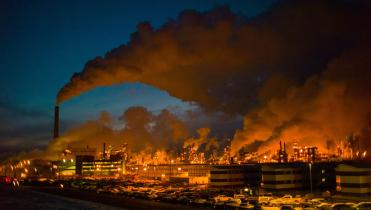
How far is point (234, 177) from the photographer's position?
99.8m

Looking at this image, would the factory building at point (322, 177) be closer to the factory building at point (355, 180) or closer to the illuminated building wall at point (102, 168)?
the factory building at point (355, 180)

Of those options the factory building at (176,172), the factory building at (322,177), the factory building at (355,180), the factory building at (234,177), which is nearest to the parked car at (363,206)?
the factory building at (355,180)

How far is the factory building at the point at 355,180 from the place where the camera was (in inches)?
2566

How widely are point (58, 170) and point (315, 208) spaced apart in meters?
144

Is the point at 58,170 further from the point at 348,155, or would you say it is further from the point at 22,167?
the point at 348,155

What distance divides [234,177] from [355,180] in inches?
1485

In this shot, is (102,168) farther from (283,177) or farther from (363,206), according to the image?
(363,206)

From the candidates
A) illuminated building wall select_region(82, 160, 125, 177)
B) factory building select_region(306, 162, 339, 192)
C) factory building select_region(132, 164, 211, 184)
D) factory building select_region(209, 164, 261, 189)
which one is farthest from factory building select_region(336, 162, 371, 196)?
illuminated building wall select_region(82, 160, 125, 177)

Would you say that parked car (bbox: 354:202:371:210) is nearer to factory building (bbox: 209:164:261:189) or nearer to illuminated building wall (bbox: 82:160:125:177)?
factory building (bbox: 209:164:261:189)

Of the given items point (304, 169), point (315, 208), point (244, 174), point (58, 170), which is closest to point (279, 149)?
point (244, 174)

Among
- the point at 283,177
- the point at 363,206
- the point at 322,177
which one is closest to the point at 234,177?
the point at 283,177

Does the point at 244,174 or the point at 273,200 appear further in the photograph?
the point at 244,174

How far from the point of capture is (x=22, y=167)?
19600 centimetres

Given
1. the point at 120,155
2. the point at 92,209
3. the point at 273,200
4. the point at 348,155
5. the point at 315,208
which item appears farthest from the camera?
the point at 120,155
